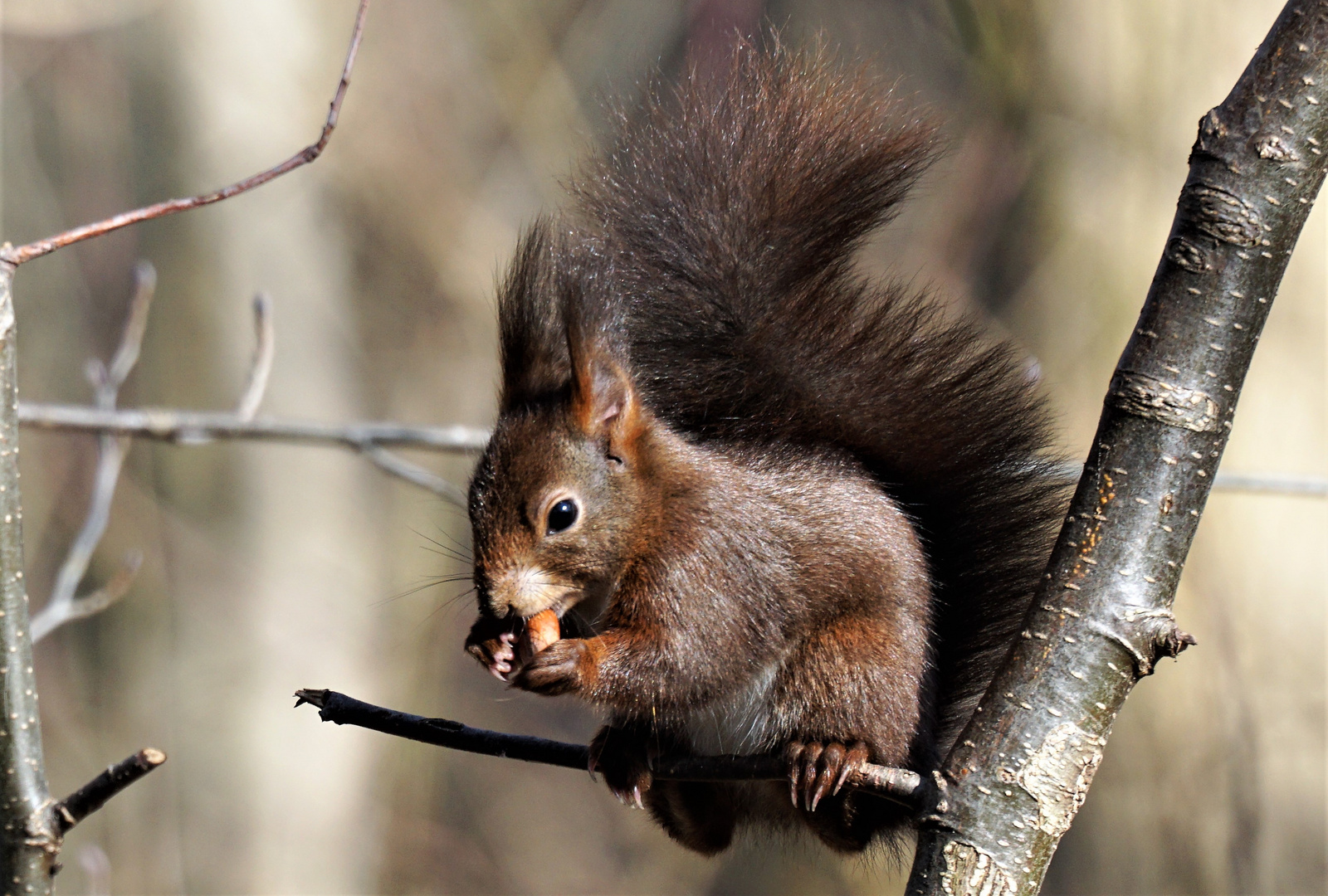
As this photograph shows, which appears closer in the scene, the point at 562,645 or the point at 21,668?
the point at 21,668

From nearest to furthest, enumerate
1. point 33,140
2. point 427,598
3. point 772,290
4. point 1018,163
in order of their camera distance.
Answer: point 772,290, point 1018,163, point 33,140, point 427,598

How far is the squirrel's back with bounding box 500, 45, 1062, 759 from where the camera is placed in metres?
1.82

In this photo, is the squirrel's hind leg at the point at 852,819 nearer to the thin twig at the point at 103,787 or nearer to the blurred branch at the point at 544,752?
the blurred branch at the point at 544,752

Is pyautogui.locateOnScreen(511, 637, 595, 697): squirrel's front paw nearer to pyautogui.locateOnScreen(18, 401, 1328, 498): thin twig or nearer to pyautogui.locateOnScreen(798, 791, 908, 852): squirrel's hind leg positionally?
pyautogui.locateOnScreen(798, 791, 908, 852): squirrel's hind leg

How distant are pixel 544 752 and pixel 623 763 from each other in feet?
0.94

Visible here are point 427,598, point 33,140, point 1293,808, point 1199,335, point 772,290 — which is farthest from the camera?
point 427,598

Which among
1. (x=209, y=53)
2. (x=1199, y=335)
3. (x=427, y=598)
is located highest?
(x=209, y=53)

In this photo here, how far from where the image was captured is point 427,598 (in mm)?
6875

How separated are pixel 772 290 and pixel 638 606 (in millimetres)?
540

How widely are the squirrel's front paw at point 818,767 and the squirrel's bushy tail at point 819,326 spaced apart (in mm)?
207

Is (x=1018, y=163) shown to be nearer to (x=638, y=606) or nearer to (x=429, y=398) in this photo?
(x=429, y=398)

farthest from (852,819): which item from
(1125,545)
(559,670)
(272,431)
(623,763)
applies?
(272,431)

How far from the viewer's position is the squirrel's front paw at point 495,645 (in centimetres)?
169

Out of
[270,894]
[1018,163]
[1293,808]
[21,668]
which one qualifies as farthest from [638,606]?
[270,894]
